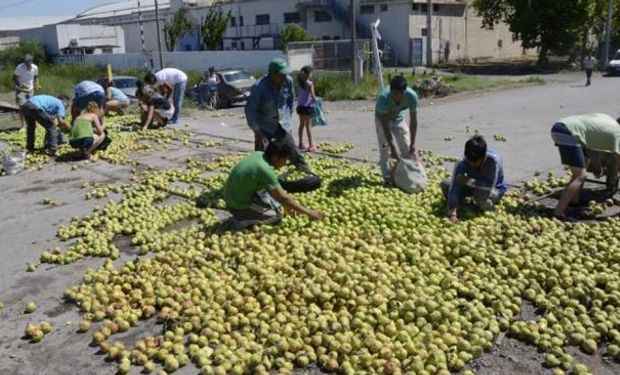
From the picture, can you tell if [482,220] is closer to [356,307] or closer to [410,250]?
[410,250]

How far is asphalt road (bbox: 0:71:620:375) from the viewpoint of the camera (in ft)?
15.9

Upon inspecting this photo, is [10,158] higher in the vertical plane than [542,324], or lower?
higher

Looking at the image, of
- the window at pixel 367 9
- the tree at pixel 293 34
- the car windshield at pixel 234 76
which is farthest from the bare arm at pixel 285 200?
the window at pixel 367 9

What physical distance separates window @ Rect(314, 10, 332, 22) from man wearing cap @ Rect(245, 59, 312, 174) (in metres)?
41.9

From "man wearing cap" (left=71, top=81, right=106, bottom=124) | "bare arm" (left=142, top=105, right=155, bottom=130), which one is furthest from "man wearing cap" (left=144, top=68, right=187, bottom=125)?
"man wearing cap" (left=71, top=81, right=106, bottom=124)

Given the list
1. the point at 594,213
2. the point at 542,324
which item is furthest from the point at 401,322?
the point at 594,213

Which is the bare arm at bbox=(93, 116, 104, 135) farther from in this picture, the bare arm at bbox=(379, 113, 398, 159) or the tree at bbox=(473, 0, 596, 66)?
the tree at bbox=(473, 0, 596, 66)

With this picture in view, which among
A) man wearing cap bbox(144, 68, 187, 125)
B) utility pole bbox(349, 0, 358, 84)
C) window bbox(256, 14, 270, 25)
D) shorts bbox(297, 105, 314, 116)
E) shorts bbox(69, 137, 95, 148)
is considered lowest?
shorts bbox(69, 137, 95, 148)

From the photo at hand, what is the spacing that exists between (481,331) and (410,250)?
156 cm

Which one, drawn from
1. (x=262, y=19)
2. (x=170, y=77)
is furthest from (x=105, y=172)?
(x=262, y=19)

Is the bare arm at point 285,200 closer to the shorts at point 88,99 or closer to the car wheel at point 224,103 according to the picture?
the shorts at point 88,99

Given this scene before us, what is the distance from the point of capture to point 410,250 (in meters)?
6.00

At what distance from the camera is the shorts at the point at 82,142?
39.2ft

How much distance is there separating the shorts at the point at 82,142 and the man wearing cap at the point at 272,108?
4737mm
